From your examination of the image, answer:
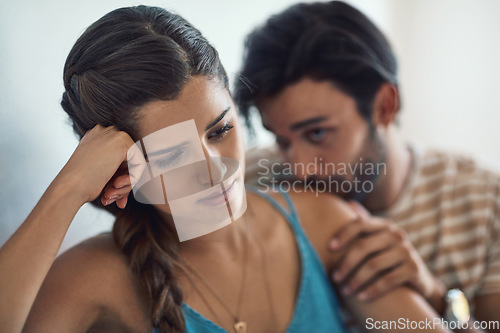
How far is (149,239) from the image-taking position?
2.00 feet

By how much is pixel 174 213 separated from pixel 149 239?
114 millimetres

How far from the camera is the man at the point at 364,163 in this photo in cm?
72

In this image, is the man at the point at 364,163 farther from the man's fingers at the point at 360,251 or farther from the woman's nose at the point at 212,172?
the woman's nose at the point at 212,172

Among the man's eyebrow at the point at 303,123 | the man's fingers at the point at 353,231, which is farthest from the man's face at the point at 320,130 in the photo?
the man's fingers at the point at 353,231

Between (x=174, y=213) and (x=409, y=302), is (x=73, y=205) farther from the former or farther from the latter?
(x=409, y=302)

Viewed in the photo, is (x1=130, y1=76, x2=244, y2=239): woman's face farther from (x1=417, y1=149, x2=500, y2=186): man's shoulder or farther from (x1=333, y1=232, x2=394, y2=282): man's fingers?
(x1=417, y1=149, x2=500, y2=186): man's shoulder

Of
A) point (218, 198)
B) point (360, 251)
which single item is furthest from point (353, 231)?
point (218, 198)

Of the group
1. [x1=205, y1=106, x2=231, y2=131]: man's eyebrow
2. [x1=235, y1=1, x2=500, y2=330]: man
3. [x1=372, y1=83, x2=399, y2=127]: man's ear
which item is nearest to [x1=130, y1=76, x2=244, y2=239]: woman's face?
[x1=205, y1=106, x2=231, y2=131]: man's eyebrow

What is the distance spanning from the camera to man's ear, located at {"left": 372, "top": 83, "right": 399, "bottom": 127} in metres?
0.92

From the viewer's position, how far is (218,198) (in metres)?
0.49

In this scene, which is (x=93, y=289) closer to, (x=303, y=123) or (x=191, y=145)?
(x=191, y=145)

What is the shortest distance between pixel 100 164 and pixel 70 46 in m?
0.13

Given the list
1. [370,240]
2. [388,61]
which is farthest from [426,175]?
[370,240]

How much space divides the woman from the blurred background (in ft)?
0.12
